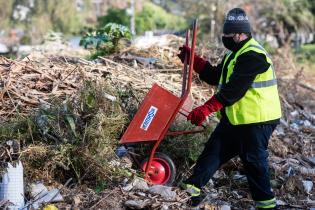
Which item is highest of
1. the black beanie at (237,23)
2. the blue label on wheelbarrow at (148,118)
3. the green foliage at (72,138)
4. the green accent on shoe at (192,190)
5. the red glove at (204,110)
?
the black beanie at (237,23)

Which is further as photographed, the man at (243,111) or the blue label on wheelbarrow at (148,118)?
the blue label on wheelbarrow at (148,118)

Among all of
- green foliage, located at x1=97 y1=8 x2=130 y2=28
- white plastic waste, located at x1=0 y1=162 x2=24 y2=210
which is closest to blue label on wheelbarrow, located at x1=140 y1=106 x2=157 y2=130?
white plastic waste, located at x1=0 y1=162 x2=24 y2=210

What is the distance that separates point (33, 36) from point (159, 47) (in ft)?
76.1

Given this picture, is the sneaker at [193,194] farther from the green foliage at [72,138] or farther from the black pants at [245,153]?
the green foliage at [72,138]

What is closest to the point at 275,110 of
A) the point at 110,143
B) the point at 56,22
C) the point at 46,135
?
the point at 110,143

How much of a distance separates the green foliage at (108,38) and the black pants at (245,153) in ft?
12.8

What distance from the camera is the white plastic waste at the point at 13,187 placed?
4707 mm

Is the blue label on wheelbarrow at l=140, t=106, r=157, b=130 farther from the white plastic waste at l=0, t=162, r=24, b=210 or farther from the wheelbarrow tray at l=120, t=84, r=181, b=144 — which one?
the white plastic waste at l=0, t=162, r=24, b=210

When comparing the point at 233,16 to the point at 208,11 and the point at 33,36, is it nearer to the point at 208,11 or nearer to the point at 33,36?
the point at 208,11

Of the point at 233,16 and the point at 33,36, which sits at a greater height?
the point at 233,16

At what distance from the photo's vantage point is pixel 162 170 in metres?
5.60

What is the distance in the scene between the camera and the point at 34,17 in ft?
108

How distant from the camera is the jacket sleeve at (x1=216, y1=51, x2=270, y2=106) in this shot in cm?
483

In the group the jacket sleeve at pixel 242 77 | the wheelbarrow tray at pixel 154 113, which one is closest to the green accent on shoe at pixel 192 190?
the wheelbarrow tray at pixel 154 113
